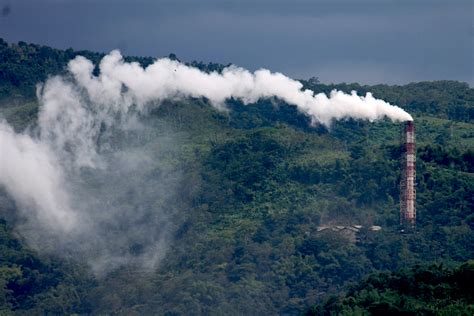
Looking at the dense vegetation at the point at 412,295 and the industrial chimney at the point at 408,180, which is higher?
the industrial chimney at the point at 408,180

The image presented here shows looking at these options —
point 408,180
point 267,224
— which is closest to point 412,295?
point 408,180

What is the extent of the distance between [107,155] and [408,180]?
34225 mm

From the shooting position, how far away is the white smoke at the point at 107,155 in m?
142

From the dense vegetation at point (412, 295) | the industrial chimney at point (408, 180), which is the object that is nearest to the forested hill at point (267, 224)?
the industrial chimney at point (408, 180)

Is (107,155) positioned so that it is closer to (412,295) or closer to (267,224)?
(267,224)

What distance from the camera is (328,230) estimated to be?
13762 cm

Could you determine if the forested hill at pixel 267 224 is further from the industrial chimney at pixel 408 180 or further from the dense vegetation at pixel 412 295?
the dense vegetation at pixel 412 295

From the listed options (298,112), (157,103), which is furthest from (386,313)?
(298,112)

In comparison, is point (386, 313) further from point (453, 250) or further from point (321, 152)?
point (321, 152)

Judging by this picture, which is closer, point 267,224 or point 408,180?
point 408,180

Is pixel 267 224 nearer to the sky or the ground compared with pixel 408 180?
nearer to the ground

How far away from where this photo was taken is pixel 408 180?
428 ft

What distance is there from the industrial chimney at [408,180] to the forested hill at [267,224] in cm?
105

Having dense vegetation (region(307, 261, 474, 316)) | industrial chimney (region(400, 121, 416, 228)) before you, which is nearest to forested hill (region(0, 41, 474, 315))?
industrial chimney (region(400, 121, 416, 228))
